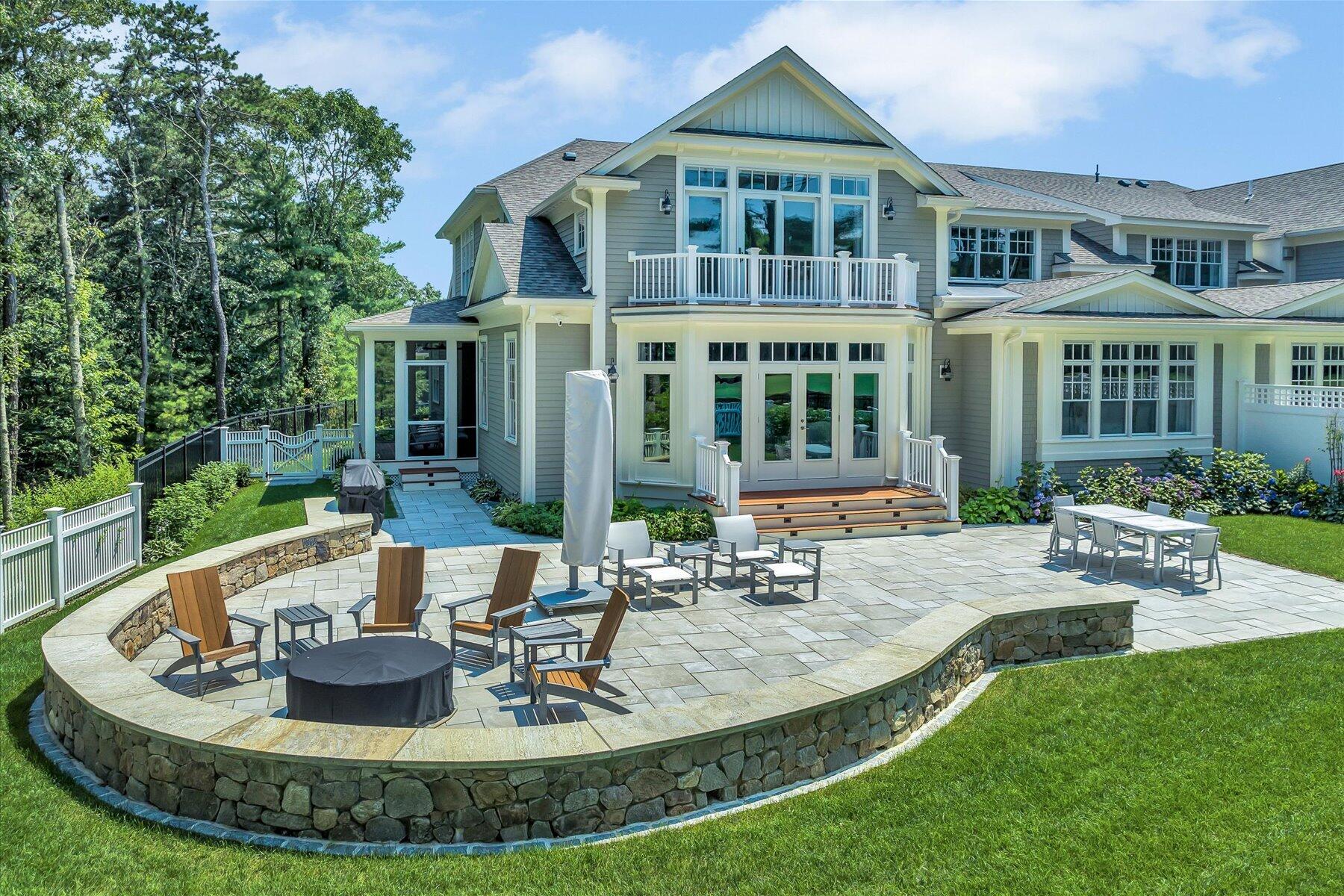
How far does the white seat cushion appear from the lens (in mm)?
10882

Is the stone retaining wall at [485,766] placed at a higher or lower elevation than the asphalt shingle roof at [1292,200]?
lower

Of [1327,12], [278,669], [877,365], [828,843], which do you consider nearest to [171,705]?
[278,669]

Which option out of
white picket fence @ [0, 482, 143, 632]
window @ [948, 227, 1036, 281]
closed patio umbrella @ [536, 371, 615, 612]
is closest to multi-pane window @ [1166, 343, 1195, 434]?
window @ [948, 227, 1036, 281]

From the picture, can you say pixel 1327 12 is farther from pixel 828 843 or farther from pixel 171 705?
pixel 171 705

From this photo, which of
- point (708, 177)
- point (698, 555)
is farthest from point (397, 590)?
point (708, 177)

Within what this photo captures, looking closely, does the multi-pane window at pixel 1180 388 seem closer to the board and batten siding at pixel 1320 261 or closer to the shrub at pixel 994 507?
the shrub at pixel 994 507

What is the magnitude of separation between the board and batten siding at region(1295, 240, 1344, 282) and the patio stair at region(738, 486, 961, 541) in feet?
53.4

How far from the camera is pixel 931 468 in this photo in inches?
640

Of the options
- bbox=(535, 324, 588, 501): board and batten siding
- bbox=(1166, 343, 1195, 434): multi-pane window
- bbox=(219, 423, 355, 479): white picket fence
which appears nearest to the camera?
bbox=(535, 324, 588, 501): board and batten siding

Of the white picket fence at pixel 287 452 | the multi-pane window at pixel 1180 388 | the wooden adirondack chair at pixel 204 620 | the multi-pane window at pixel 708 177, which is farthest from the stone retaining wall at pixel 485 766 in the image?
the white picket fence at pixel 287 452

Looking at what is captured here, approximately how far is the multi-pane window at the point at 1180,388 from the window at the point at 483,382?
1323 centimetres

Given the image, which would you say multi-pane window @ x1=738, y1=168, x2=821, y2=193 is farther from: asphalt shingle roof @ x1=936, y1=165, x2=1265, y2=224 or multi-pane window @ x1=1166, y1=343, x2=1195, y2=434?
asphalt shingle roof @ x1=936, y1=165, x2=1265, y2=224

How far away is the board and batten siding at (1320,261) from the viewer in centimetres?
2486

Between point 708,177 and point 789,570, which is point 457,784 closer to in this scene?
point 789,570
